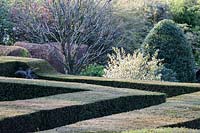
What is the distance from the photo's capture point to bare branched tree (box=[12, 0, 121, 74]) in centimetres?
1853

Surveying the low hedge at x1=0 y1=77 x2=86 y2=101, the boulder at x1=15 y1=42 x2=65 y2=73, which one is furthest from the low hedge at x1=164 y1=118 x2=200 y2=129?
the boulder at x1=15 y1=42 x2=65 y2=73

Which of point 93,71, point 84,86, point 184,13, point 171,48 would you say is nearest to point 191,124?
point 84,86

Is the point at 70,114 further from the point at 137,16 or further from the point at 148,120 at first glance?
the point at 137,16

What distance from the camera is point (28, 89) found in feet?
37.5

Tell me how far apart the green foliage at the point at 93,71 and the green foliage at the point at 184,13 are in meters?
6.88

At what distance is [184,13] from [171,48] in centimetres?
937

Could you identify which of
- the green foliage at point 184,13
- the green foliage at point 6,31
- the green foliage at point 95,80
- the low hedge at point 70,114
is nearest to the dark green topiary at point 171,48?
the green foliage at point 95,80

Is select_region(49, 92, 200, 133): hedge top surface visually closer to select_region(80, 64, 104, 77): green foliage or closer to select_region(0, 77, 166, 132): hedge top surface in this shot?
select_region(0, 77, 166, 132): hedge top surface

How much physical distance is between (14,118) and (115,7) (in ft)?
52.7

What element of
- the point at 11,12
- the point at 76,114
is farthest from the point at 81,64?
the point at 76,114

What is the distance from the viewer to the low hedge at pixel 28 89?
36.8ft

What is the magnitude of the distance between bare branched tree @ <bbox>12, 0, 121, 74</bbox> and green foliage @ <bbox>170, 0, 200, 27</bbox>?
3.95m

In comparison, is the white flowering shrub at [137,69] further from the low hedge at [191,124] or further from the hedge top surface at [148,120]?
the low hedge at [191,124]

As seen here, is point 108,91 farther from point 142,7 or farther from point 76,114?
point 142,7
